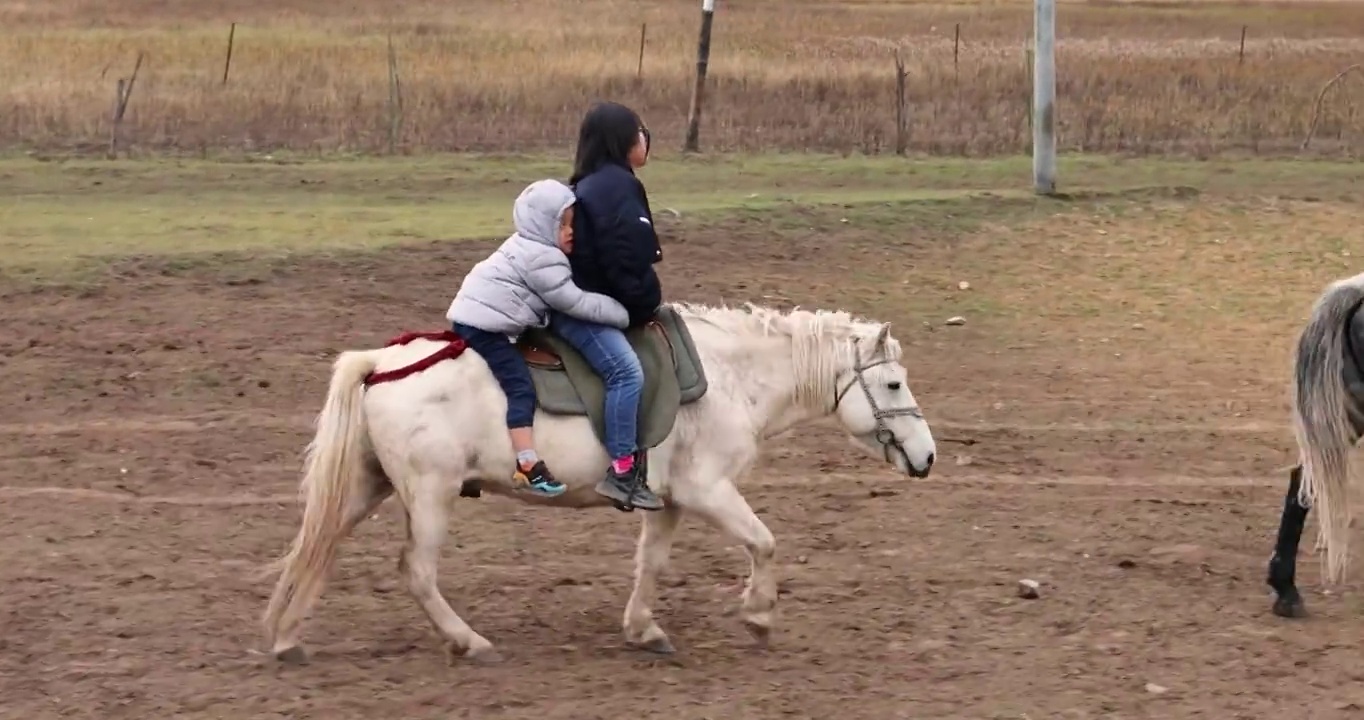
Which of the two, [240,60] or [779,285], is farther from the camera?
[240,60]

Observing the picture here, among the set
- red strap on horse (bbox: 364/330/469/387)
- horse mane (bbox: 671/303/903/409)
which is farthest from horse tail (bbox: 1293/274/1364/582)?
red strap on horse (bbox: 364/330/469/387)

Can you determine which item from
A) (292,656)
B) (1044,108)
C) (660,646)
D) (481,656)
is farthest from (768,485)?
(1044,108)

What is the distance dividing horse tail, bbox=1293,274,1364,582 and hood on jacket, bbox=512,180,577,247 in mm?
3190

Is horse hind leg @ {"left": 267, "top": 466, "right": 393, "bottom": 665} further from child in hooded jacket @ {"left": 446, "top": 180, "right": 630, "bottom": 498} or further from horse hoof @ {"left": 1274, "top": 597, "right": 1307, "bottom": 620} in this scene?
horse hoof @ {"left": 1274, "top": 597, "right": 1307, "bottom": 620}

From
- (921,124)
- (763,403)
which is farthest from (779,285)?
(921,124)

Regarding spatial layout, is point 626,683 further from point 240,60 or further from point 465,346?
point 240,60

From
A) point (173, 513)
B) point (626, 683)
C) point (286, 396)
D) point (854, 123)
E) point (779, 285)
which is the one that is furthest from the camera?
point (854, 123)

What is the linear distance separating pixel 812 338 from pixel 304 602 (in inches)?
85.1

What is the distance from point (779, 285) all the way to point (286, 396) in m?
4.42

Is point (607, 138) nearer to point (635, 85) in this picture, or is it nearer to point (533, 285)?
point (533, 285)

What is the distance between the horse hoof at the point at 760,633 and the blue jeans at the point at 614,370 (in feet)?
2.81

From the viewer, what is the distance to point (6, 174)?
19.9m

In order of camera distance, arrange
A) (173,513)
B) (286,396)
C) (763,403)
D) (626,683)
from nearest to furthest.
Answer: (626,683)
(763,403)
(173,513)
(286,396)

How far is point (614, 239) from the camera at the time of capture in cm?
638
